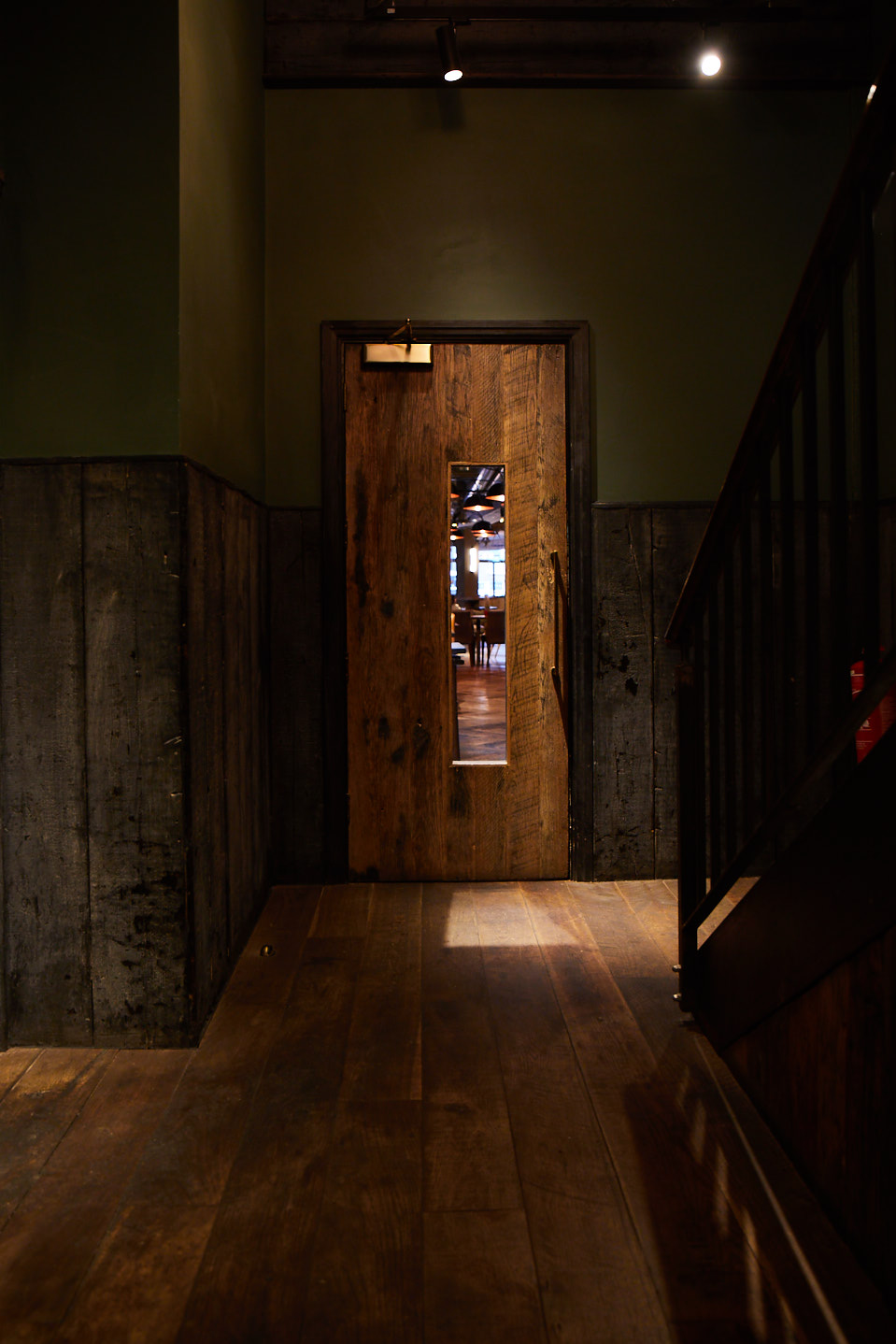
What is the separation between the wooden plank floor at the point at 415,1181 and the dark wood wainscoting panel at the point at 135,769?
170 mm

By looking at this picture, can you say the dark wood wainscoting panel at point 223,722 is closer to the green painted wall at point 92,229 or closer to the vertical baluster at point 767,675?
the green painted wall at point 92,229

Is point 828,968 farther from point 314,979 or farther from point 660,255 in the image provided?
point 660,255

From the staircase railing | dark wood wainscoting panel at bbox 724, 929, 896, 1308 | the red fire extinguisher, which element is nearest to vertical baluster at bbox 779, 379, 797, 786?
the staircase railing

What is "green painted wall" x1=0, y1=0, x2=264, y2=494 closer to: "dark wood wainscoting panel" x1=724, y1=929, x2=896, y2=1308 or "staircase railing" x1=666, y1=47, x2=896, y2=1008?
"staircase railing" x1=666, y1=47, x2=896, y2=1008

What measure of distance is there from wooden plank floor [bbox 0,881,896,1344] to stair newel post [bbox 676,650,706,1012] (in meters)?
0.14

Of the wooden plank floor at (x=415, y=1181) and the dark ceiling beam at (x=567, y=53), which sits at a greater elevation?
Answer: the dark ceiling beam at (x=567, y=53)

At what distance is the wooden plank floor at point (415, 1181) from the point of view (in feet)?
4.69

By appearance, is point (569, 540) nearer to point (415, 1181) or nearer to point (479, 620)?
point (479, 620)

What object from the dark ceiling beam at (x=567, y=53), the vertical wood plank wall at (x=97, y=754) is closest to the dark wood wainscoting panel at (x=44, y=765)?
the vertical wood plank wall at (x=97, y=754)

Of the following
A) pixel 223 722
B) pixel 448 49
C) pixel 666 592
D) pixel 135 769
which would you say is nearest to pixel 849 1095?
pixel 135 769

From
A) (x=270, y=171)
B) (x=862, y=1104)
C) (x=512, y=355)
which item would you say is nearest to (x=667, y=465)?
(x=512, y=355)

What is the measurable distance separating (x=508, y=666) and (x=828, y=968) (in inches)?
87.4

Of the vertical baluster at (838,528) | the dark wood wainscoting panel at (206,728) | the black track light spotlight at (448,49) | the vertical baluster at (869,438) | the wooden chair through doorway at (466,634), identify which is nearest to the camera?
the vertical baluster at (869,438)

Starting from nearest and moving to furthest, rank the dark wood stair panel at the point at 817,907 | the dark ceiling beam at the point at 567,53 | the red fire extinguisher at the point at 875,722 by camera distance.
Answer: the dark wood stair panel at the point at 817,907, the red fire extinguisher at the point at 875,722, the dark ceiling beam at the point at 567,53
